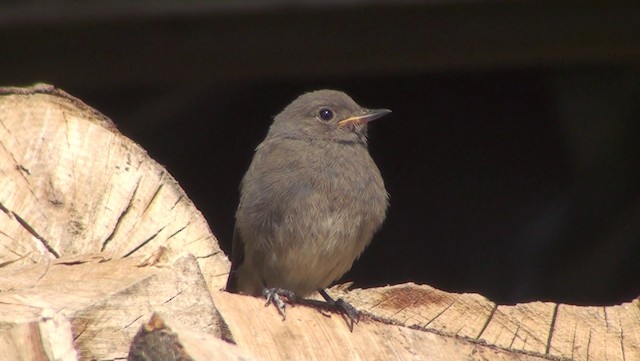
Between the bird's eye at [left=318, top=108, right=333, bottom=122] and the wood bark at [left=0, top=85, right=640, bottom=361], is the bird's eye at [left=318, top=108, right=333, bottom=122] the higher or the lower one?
the higher one

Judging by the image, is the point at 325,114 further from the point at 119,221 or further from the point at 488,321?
the point at 488,321

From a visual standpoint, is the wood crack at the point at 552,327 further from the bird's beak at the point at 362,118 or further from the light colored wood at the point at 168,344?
the bird's beak at the point at 362,118

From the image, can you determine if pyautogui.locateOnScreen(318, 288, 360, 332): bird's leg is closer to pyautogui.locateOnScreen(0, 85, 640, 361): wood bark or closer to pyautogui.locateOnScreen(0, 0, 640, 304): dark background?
pyautogui.locateOnScreen(0, 85, 640, 361): wood bark

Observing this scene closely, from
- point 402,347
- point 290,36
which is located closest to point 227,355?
point 402,347

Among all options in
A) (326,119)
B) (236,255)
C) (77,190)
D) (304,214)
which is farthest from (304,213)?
(77,190)

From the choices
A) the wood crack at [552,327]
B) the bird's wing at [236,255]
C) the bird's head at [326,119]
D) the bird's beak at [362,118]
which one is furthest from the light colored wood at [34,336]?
the bird's beak at [362,118]

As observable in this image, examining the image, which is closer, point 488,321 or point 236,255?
point 488,321

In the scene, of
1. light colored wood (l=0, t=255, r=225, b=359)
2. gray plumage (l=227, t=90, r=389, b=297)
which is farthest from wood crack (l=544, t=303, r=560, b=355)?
light colored wood (l=0, t=255, r=225, b=359)
